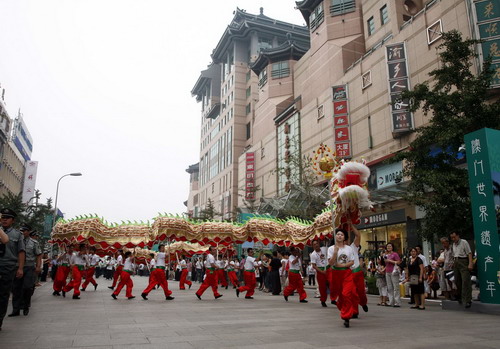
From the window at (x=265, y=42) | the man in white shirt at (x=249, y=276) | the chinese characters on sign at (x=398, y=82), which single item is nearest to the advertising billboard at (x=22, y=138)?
the window at (x=265, y=42)

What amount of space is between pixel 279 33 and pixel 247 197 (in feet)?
97.5

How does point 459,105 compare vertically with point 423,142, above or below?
above

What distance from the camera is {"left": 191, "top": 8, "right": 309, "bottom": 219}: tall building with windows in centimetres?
5431

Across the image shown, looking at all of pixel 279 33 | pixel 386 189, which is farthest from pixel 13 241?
pixel 279 33

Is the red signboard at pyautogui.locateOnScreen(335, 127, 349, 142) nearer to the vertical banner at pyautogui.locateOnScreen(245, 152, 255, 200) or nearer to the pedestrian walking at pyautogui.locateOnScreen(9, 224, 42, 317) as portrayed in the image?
the vertical banner at pyautogui.locateOnScreen(245, 152, 255, 200)

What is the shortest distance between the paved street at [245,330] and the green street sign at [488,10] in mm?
15736

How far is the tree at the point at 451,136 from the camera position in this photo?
1165 centimetres

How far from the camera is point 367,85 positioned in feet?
Result: 85.2

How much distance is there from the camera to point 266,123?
43344 millimetres

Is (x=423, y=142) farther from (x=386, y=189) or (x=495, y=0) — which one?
(x=495, y=0)

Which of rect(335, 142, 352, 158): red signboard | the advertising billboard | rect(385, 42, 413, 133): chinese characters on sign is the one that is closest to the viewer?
rect(385, 42, 413, 133): chinese characters on sign

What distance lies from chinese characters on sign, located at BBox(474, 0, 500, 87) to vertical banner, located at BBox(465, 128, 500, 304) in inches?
426

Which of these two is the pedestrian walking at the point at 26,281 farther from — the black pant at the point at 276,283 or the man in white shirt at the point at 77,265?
the black pant at the point at 276,283

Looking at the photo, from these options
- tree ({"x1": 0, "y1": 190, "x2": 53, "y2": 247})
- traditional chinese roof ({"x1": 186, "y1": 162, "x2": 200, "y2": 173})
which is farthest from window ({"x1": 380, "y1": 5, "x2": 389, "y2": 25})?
traditional chinese roof ({"x1": 186, "y1": 162, "x2": 200, "y2": 173})
